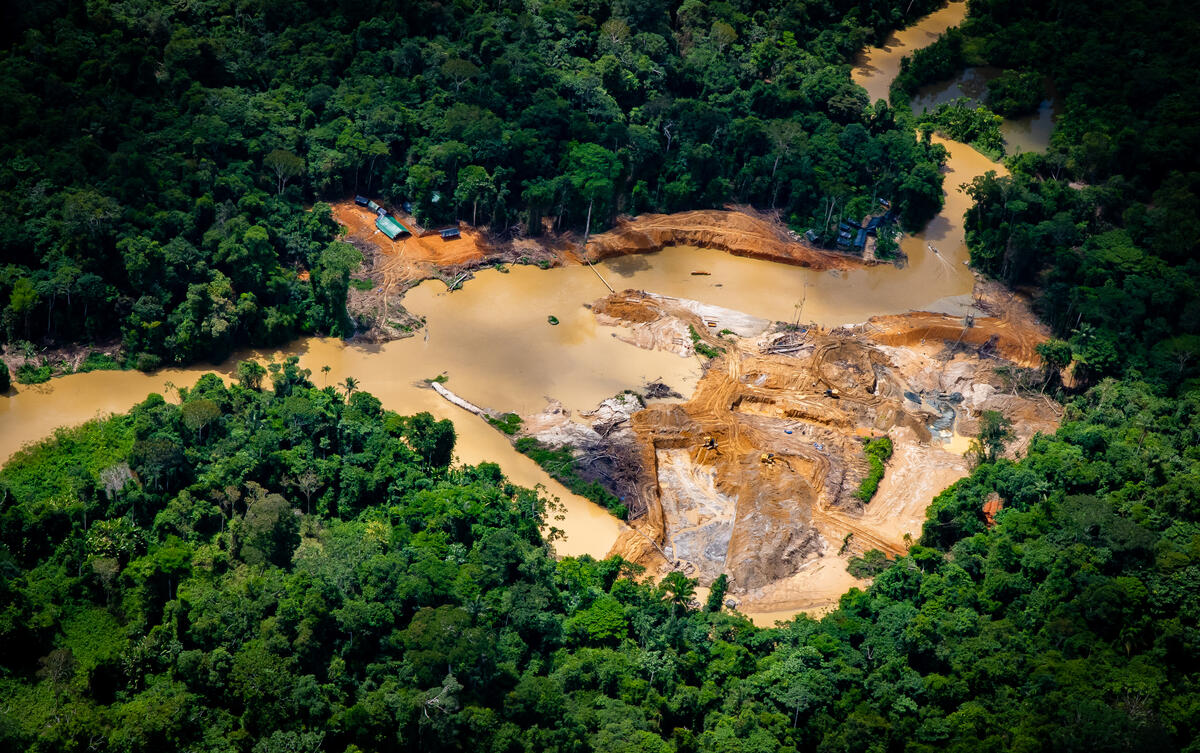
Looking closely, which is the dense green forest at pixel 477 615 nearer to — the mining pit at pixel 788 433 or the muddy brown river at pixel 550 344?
the muddy brown river at pixel 550 344

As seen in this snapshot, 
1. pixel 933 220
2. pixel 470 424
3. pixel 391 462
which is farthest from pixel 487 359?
pixel 933 220

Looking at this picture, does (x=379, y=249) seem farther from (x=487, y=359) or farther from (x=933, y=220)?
(x=933, y=220)

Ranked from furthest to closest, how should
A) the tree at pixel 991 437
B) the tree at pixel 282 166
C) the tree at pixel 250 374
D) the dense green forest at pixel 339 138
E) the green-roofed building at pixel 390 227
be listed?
1. the green-roofed building at pixel 390 227
2. the tree at pixel 282 166
3. the dense green forest at pixel 339 138
4. the tree at pixel 991 437
5. the tree at pixel 250 374

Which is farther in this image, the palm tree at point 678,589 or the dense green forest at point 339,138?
the dense green forest at point 339,138

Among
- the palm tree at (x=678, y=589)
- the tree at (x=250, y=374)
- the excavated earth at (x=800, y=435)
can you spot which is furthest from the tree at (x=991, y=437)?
the tree at (x=250, y=374)

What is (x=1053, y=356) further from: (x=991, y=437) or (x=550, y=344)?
(x=550, y=344)
